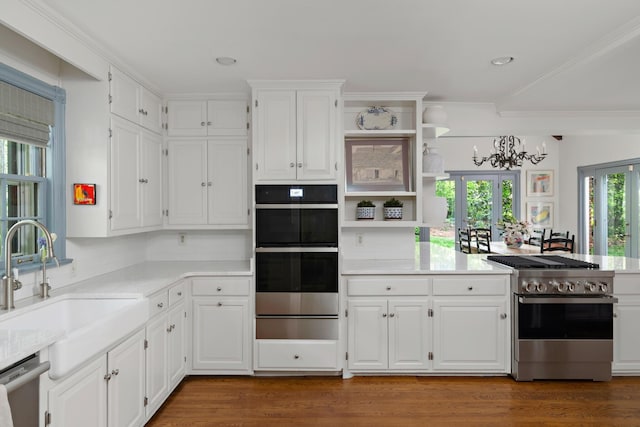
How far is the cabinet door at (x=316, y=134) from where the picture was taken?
3402 millimetres

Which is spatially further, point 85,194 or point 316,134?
point 316,134

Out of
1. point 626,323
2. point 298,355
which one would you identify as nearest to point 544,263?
point 626,323

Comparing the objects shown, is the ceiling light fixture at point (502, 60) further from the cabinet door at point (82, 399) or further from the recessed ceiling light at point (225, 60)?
the cabinet door at point (82, 399)

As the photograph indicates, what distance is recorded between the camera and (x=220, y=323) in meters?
3.35

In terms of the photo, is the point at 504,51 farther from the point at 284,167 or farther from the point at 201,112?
the point at 201,112

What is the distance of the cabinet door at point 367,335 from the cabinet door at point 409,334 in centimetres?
6

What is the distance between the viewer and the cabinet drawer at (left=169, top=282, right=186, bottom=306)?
9.86ft

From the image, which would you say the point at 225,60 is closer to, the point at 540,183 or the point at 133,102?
the point at 133,102

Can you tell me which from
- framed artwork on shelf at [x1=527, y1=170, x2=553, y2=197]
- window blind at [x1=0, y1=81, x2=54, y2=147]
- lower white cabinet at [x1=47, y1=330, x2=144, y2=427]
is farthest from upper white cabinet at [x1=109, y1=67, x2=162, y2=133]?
framed artwork on shelf at [x1=527, y1=170, x2=553, y2=197]

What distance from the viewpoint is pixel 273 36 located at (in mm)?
2527

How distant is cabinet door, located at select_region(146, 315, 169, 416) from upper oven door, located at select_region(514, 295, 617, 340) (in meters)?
2.73

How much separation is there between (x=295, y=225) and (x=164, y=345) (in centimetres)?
132

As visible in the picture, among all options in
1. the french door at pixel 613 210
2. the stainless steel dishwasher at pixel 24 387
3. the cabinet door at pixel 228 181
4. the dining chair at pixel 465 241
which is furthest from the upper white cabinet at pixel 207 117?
the french door at pixel 613 210

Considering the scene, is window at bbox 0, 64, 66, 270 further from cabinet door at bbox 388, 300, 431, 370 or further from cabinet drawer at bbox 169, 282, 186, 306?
cabinet door at bbox 388, 300, 431, 370
